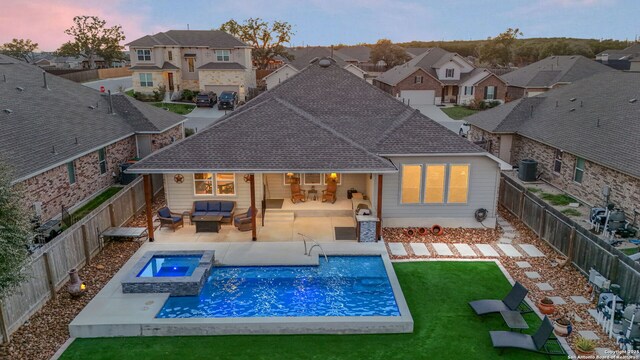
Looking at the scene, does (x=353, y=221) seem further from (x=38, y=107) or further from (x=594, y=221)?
(x=38, y=107)

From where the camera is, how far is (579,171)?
20.6m

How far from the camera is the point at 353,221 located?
60.5 ft

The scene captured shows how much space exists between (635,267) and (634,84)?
50.1 feet

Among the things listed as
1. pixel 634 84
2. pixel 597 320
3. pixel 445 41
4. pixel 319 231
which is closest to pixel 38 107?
pixel 319 231

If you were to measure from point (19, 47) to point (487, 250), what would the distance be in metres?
135

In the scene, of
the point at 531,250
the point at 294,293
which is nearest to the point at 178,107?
the point at 294,293

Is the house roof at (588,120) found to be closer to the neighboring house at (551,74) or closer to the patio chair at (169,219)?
the patio chair at (169,219)

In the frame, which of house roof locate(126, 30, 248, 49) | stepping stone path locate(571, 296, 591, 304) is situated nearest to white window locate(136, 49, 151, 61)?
house roof locate(126, 30, 248, 49)

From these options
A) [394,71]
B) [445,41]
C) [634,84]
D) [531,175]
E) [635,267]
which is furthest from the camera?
[445,41]

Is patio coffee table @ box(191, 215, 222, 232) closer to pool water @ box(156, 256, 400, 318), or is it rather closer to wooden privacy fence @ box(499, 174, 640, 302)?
pool water @ box(156, 256, 400, 318)

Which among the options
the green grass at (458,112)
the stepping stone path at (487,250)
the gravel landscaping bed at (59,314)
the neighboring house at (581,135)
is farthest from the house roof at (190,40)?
the stepping stone path at (487,250)

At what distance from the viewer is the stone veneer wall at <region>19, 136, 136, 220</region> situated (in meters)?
16.2

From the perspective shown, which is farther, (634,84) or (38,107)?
(634,84)

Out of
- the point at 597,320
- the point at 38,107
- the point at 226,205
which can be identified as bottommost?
the point at 597,320
